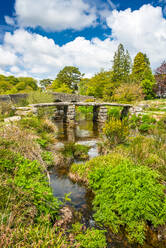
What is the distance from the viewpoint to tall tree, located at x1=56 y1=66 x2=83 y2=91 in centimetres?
5400

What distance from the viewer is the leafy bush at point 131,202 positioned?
11.7 ft

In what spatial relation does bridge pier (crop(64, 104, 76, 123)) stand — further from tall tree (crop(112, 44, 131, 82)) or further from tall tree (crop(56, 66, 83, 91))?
tall tree (crop(56, 66, 83, 91))

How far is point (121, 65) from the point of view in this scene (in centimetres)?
4138

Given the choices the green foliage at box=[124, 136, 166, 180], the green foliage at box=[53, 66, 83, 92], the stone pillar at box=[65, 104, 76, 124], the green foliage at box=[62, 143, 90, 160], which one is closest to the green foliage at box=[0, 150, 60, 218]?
the green foliage at box=[124, 136, 166, 180]

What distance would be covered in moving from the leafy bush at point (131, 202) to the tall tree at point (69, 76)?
52107mm

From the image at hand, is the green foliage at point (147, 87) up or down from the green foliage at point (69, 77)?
down

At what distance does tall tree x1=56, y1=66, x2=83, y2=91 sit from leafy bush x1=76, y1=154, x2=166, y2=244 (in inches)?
2051

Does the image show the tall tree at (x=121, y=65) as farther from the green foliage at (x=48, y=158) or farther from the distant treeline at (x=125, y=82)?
the green foliage at (x=48, y=158)

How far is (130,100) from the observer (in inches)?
1169

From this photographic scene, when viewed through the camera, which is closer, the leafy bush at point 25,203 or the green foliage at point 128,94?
the leafy bush at point 25,203

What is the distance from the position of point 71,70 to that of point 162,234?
184ft

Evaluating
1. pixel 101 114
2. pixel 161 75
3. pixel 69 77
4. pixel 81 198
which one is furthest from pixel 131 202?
pixel 69 77

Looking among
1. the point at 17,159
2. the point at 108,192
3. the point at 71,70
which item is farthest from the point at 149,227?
the point at 71,70

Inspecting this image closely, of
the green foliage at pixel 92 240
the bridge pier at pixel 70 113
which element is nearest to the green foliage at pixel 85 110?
the bridge pier at pixel 70 113
